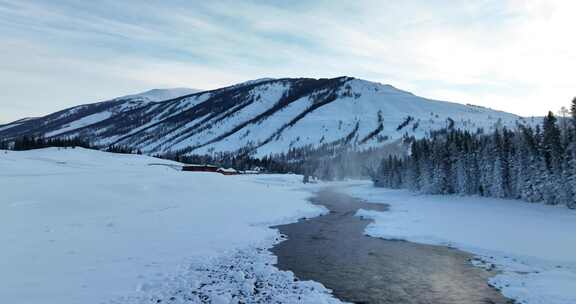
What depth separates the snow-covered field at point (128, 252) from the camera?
16312mm

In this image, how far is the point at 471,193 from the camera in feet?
263

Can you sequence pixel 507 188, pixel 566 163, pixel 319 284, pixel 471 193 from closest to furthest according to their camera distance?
pixel 319 284
pixel 566 163
pixel 507 188
pixel 471 193

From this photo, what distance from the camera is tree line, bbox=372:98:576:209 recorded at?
56.7 metres

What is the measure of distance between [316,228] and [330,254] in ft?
40.8

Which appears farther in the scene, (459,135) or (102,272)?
(459,135)

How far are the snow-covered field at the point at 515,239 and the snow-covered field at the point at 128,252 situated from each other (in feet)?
34.0

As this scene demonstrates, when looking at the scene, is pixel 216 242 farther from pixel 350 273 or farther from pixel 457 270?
pixel 457 270

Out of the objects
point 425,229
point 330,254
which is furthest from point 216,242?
point 425,229

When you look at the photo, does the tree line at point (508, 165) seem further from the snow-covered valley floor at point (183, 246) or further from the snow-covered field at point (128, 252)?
the snow-covered field at point (128, 252)

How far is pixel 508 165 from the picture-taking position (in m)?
70.1

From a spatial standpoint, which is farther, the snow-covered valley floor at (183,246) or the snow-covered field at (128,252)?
the snow-covered valley floor at (183,246)

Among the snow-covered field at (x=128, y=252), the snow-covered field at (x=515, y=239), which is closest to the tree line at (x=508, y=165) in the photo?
the snow-covered field at (x=515, y=239)

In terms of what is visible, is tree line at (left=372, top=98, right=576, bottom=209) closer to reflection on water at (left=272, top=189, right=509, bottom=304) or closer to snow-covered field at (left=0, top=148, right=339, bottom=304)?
reflection on water at (left=272, top=189, right=509, bottom=304)

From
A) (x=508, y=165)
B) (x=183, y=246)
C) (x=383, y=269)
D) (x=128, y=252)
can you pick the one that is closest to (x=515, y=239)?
(x=383, y=269)
